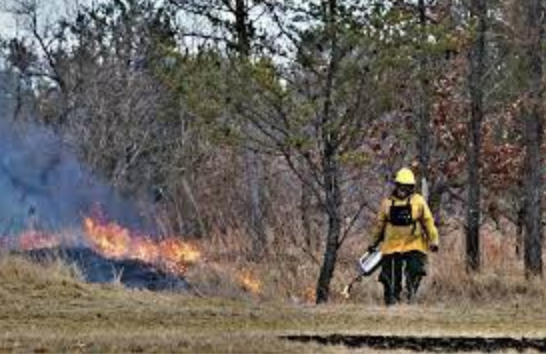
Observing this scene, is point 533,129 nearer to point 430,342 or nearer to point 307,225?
point 307,225

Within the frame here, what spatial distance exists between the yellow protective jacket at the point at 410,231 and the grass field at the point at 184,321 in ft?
7.13

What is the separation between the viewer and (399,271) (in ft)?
55.0

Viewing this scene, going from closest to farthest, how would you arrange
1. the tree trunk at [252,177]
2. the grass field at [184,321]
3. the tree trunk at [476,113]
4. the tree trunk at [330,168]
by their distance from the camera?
the grass field at [184,321], the tree trunk at [330,168], the tree trunk at [252,177], the tree trunk at [476,113]

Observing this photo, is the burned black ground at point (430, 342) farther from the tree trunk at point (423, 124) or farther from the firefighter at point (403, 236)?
the tree trunk at point (423, 124)

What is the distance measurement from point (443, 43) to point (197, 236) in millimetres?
8252

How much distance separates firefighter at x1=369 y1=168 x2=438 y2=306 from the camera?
1650 centimetres

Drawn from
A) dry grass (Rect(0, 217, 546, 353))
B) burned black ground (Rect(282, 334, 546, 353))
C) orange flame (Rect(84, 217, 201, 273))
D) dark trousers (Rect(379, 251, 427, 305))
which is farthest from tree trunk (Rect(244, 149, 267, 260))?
burned black ground (Rect(282, 334, 546, 353))

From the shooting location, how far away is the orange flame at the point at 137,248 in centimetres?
2317

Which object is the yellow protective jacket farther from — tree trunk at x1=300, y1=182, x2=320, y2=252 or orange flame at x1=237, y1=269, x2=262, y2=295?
tree trunk at x1=300, y1=182, x2=320, y2=252

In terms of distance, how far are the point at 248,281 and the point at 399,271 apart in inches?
196

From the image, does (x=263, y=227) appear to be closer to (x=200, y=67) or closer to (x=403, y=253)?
(x=200, y=67)

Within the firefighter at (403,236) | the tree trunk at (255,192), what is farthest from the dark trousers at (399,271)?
the tree trunk at (255,192)

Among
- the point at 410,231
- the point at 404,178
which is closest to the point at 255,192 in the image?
the point at 410,231

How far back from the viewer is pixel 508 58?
2464 centimetres
